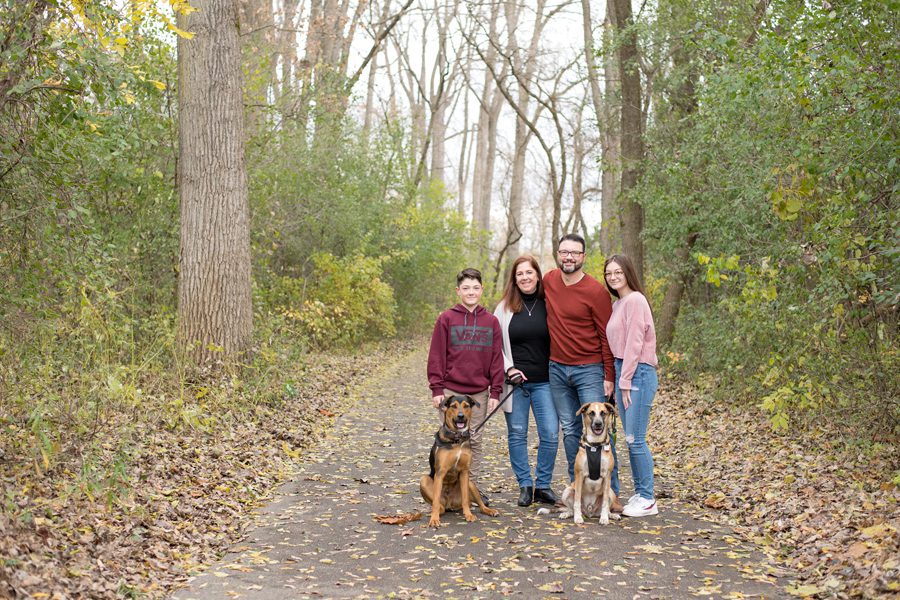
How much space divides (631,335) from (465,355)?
4.57 feet

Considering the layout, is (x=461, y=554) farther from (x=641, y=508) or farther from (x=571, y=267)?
(x=571, y=267)

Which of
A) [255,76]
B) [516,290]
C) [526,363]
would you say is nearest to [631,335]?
[526,363]

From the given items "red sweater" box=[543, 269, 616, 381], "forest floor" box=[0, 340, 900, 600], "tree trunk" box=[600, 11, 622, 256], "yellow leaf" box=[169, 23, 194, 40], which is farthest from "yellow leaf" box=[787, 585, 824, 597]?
"tree trunk" box=[600, 11, 622, 256]

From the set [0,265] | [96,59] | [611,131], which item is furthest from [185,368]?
[611,131]

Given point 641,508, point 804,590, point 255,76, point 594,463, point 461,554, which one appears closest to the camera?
point 804,590

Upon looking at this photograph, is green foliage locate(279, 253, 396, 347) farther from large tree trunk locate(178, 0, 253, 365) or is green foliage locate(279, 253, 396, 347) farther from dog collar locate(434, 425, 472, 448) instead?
dog collar locate(434, 425, 472, 448)

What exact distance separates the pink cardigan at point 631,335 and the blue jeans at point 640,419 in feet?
0.28

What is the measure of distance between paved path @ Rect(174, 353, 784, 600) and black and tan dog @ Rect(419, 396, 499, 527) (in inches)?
7.1

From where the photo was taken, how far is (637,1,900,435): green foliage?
23.8 ft

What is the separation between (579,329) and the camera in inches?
282

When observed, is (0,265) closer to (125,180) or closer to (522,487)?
(125,180)

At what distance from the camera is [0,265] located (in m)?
7.73

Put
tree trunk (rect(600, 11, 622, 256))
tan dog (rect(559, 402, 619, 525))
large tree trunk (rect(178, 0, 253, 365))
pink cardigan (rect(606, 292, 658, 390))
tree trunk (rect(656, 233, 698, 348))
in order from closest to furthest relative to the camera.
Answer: tan dog (rect(559, 402, 619, 525)) < pink cardigan (rect(606, 292, 658, 390)) < large tree trunk (rect(178, 0, 253, 365)) < tree trunk (rect(656, 233, 698, 348)) < tree trunk (rect(600, 11, 622, 256))

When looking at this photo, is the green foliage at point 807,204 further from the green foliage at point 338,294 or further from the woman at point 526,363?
the green foliage at point 338,294
